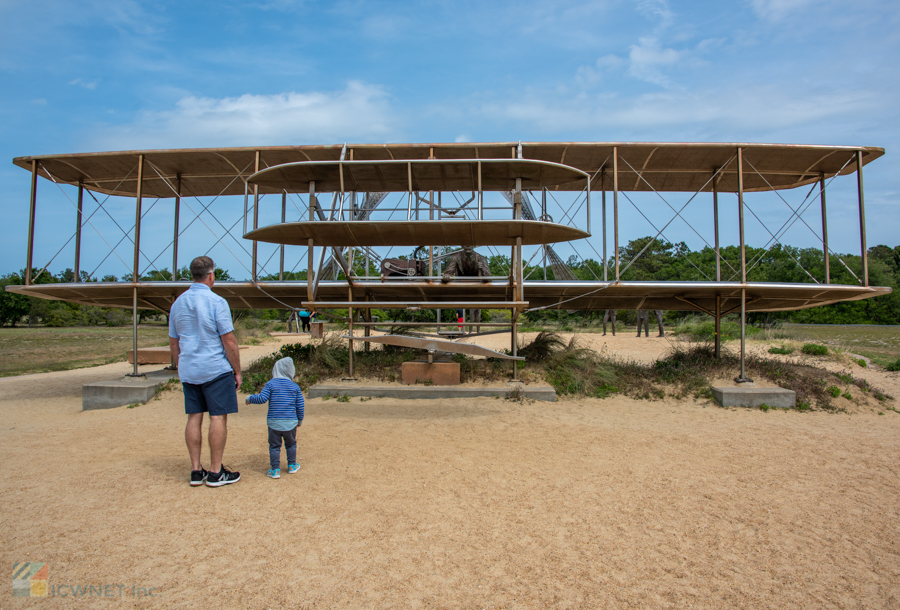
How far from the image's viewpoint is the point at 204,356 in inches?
173

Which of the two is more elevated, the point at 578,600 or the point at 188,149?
the point at 188,149

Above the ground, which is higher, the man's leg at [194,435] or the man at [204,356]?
the man at [204,356]

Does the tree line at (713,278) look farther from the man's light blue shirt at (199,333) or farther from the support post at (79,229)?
the man's light blue shirt at (199,333)

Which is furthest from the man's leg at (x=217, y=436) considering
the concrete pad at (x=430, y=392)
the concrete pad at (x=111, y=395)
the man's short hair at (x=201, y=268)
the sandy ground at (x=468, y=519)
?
the concrete pad at (x=111, y=395)

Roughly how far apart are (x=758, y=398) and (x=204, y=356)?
955 cm

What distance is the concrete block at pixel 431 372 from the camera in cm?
1005

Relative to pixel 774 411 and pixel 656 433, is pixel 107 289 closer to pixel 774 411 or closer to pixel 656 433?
pixel 656 433

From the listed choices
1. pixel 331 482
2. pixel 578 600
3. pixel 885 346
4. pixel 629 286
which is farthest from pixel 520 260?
pixel 885 346

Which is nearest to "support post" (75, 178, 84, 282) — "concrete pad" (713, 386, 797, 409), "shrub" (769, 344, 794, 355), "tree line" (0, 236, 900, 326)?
"concrete pad" (713, 386, 797, 409)

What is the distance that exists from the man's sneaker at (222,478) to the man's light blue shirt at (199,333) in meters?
0.96

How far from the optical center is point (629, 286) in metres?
9.55

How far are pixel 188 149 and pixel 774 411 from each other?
41.5 ft
